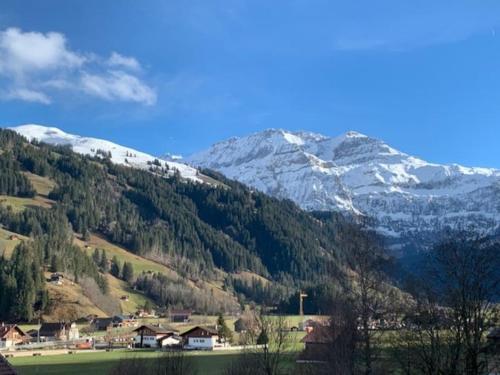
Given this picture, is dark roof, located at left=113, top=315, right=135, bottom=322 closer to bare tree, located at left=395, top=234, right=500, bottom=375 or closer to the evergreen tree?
the evergreen tree

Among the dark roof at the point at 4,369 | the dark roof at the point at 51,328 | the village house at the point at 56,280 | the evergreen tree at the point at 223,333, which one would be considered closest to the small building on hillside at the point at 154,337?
the evergreen tree at the point at 223,333

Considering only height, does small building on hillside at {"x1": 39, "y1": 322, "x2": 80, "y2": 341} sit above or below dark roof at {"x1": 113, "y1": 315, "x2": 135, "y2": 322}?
below

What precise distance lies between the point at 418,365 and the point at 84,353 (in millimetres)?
93649

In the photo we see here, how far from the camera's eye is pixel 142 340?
138000 mm

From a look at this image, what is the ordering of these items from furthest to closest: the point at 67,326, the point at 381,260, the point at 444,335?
1. the point at 67,326
2. the point at 444,335
3. the point at 381,260

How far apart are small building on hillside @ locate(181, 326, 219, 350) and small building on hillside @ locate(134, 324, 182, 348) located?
2208mm

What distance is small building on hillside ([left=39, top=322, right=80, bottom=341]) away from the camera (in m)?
151

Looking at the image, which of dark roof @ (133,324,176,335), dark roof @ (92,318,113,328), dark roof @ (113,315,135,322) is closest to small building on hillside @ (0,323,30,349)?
dark roof @ (133,324,176,335)

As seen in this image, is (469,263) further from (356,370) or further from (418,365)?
(356,370)

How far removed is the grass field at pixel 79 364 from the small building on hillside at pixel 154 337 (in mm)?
27857

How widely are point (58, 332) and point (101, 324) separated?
24730mm

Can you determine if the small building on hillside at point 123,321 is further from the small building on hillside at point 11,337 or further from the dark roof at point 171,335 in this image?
the dark roof at point 171,335

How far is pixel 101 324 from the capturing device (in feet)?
578

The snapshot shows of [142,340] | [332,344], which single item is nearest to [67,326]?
[142,340]
